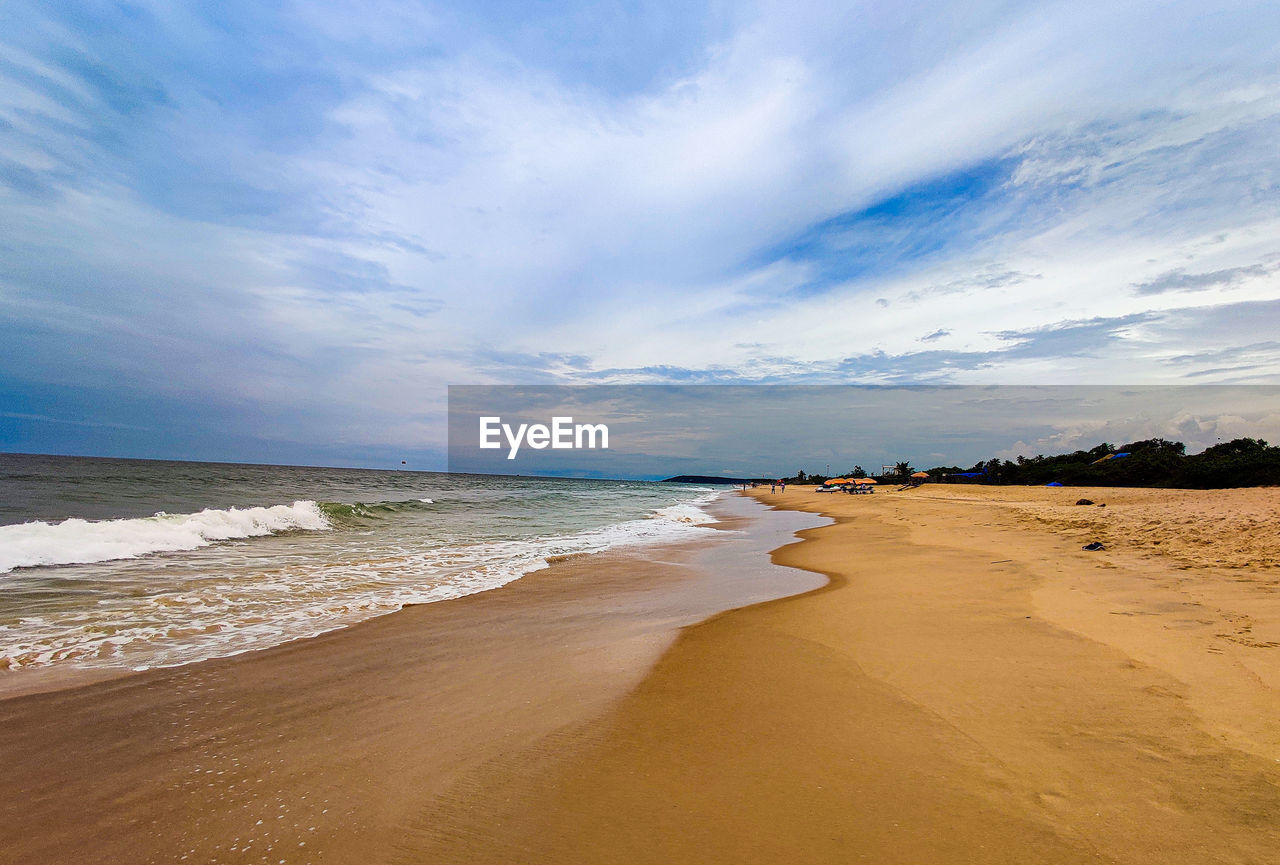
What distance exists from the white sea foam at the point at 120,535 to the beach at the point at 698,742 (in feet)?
29.3

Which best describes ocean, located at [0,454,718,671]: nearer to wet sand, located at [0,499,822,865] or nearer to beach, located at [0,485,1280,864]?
wet sand, located at [0,499,822,865]

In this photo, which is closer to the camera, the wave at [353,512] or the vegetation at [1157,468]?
the wave at [353,512]

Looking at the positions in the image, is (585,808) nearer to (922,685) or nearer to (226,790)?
(226,790)

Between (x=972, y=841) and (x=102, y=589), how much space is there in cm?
1142

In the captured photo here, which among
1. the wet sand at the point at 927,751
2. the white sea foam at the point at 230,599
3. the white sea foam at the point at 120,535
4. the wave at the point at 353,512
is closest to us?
the wet sand at the point at 927,751

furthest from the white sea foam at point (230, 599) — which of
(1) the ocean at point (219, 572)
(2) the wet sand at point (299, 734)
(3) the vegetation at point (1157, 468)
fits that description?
(3) the vegetation at point (1157, 468)

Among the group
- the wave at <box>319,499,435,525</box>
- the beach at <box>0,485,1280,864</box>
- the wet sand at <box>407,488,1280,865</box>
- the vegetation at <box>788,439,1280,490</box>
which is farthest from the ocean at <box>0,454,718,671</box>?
the vegetation at <box>788,439,1280,490</box>

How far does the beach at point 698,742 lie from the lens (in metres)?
2.53

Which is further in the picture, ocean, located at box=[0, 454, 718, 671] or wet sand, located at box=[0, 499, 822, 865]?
ocean, located at box=[0, 454, 718, 671]

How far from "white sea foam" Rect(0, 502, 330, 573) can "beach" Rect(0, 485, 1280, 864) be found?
8.92 metres

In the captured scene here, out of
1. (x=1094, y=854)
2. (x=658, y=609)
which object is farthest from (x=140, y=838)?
(x=658, y=609)

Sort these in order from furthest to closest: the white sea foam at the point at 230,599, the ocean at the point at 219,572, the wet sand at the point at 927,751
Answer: the ocean at the point at 219,572, the white sea foam at the point at 230,599, the wet sand at the point at 927,751

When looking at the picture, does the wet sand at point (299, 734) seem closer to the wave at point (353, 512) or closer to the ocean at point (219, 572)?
the ocean at point (219, 572)

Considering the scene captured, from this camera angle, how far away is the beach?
99.7 inches
